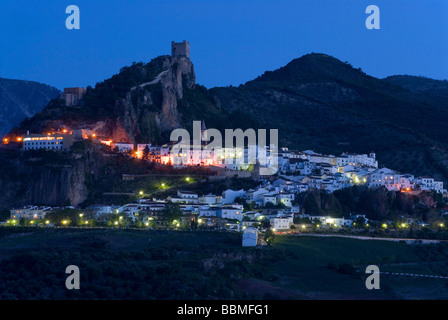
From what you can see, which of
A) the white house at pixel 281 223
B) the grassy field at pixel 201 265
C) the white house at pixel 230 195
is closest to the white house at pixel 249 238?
the grassy field at pixel 201 265

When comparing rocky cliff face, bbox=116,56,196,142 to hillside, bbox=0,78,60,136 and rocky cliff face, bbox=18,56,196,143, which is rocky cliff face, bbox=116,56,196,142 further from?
hillside, bbox=0,78,60,136

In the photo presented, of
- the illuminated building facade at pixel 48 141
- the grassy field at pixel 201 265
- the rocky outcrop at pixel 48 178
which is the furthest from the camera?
the illuminated building facade at pixel 48 141

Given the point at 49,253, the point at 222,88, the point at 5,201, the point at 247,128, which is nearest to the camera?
the point at 49,253

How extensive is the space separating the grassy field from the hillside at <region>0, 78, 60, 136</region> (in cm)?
10240

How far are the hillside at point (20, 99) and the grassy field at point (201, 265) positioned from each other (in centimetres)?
10240

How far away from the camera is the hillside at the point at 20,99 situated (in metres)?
175

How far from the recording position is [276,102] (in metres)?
155

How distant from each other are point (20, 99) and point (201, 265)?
133256 millimetres

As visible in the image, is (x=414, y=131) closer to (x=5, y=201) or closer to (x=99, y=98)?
(x=99, y=98)

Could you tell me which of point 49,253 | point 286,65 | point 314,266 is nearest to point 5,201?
point 49,253

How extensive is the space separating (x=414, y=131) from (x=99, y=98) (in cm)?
4793

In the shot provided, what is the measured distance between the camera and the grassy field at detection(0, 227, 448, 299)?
184 ft

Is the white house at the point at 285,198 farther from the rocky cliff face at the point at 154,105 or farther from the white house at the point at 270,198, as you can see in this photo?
the rocky cliff face at the point at 154,105

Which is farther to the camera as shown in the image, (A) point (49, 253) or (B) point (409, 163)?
(B) point (409, 163)
